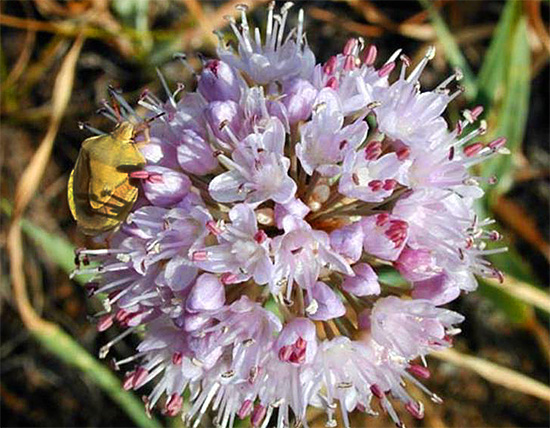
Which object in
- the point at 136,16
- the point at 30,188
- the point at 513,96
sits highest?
the point at 136,16

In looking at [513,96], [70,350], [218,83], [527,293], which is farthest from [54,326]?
[513,96]

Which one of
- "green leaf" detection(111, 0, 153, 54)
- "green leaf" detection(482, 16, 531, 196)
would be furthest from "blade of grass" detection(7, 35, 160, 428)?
"green leaf" detection(482, 16, 531, 196)

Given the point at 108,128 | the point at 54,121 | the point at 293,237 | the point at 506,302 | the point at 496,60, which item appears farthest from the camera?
the point at 108,128

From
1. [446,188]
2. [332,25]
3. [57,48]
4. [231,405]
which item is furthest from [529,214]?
[57,48]

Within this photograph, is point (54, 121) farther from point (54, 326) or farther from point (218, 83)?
point (218, 83)

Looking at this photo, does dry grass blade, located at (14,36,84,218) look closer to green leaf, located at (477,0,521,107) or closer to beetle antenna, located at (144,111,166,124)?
beetle antenna, located at (144,111,166,124)

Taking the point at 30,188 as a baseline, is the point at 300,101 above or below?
above
